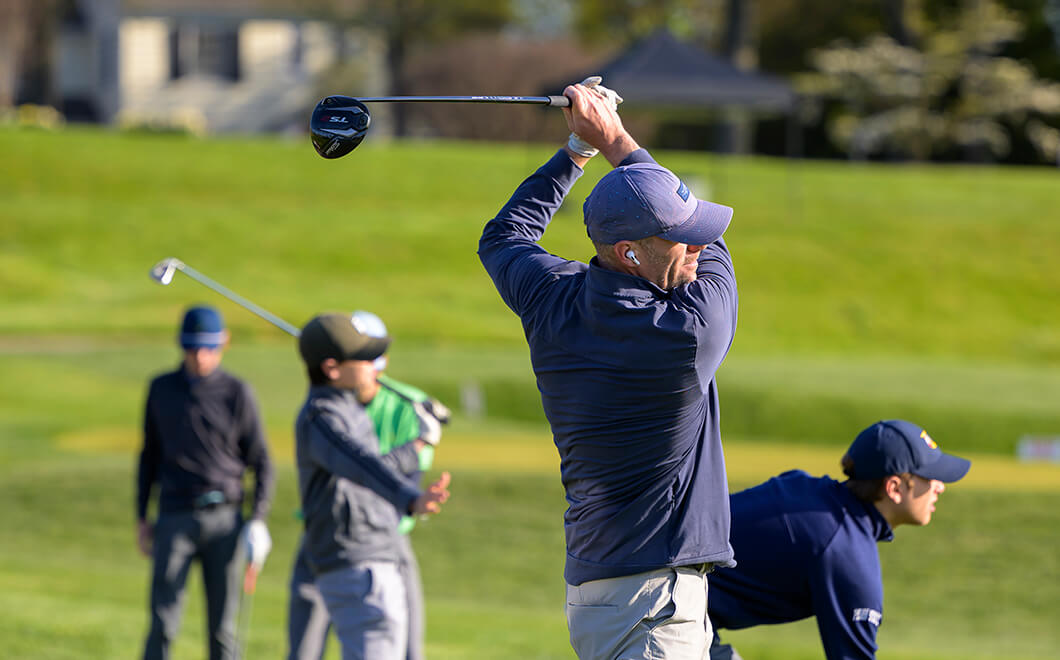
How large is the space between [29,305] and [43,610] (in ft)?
63.0

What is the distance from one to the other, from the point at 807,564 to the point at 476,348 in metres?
19.5

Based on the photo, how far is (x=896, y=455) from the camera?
4449 millimetres

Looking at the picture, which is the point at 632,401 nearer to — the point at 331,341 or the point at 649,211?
the point at 649,211

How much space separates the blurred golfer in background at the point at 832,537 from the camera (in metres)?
4.19

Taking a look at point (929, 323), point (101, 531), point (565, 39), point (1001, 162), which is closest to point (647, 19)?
point (565, 39)

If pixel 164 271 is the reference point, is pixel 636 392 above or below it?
above

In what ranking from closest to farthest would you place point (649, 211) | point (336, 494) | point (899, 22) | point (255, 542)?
point (649, 211) → point (336, 494) → point (255, 542) → point (899, 22)

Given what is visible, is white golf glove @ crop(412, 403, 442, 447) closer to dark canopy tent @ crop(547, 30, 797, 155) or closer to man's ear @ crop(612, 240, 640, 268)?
man's ear @ crop(612, 240, 640, 268)

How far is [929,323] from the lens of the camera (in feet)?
90.3

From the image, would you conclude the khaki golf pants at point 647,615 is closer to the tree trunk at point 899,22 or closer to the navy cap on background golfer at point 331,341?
the navy cap on background golfer at point 331,341

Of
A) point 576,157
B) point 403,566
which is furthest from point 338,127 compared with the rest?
point 403,566

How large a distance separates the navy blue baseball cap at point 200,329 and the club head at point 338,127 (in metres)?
3.78

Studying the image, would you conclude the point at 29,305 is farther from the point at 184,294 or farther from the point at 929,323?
the point at 929,323

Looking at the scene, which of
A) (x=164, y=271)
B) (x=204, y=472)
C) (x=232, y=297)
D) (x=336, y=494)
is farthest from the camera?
(x=204, y=472)
